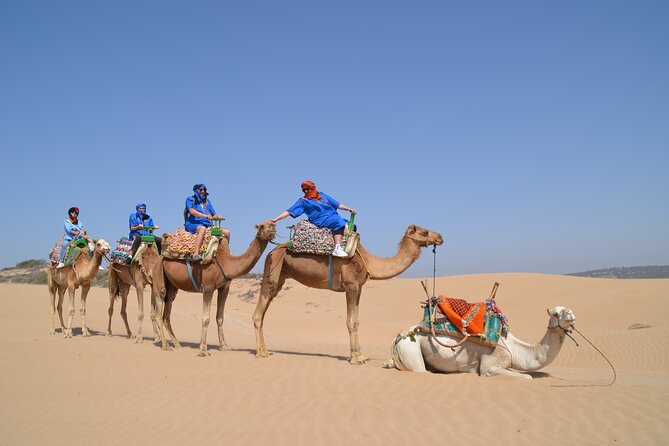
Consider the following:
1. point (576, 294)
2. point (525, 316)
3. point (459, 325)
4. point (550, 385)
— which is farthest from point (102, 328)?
point (576, 294)

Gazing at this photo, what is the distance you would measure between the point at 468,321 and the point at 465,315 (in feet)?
0.52

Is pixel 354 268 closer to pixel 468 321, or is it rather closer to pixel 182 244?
pixel 468 321

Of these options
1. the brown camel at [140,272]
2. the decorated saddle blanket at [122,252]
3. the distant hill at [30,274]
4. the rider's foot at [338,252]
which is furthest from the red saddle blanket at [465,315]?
the distant hill at [30,274]

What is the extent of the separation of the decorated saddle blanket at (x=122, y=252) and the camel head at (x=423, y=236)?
23.4 feet

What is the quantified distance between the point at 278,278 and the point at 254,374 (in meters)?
2.03

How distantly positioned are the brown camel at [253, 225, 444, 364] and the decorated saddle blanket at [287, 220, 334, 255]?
0.15 metres

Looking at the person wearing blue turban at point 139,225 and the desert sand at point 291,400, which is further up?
the person wearing blue turban at point 139,225

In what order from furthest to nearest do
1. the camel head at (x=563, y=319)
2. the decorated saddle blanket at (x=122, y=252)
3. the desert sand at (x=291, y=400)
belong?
1. the decorated saddle blanket at (x=122, y=252)
2. the camel head at (x=563, y=319)
3. the desert sand at (x=291, y=400)

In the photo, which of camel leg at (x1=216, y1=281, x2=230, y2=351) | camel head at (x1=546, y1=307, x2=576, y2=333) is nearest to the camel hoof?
camel leg at (x1=216, y1=281, x2=230, y2=351)

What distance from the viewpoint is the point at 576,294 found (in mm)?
25906

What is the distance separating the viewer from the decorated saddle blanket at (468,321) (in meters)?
7.57

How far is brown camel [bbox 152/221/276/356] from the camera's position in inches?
391

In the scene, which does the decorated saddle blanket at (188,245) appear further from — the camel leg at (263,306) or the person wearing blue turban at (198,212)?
the camel leg at (263,306)

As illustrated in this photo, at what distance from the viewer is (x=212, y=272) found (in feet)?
34.2
